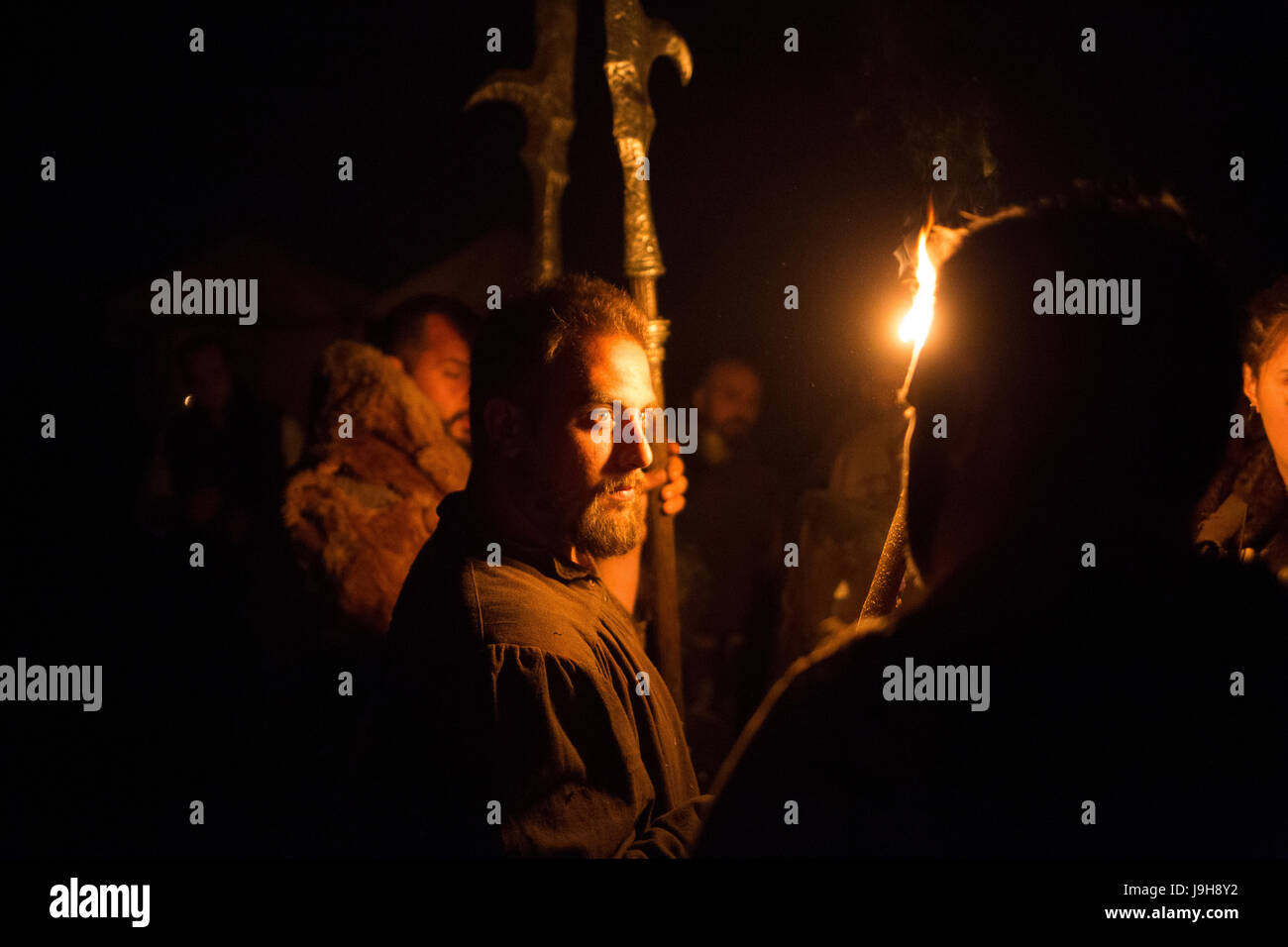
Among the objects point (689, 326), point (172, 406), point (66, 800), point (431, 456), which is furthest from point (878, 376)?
point (66, 800)

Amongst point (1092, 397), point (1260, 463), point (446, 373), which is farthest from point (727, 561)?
point (1092, 397)

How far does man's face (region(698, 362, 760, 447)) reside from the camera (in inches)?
136

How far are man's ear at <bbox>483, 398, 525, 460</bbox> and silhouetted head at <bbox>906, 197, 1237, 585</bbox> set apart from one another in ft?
3.55

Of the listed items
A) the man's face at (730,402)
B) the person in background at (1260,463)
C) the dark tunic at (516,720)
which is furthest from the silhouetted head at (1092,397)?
the man's face at (730,402)

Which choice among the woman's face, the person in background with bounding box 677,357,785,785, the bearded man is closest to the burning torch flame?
the bearded man

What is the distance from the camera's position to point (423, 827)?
6.50ft

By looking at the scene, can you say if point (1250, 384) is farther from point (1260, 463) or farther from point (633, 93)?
point (633, 93)

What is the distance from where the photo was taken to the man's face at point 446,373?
137 inches

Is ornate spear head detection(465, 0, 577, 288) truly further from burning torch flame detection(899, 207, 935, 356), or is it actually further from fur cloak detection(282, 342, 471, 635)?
burning torch flame detection(899, 207, 935, 356)

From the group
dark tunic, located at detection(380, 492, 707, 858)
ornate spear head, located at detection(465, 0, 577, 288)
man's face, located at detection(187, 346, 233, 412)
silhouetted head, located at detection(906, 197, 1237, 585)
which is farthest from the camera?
man's face, located at detection(187, 346, 233, 412)

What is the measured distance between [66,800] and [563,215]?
2855mm

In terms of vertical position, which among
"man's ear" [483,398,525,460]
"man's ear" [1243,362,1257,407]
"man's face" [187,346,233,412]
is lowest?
"man's ear" [483,398,525,460]

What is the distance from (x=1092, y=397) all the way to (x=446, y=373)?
8.64 feet

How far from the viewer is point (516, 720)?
1.78 m
